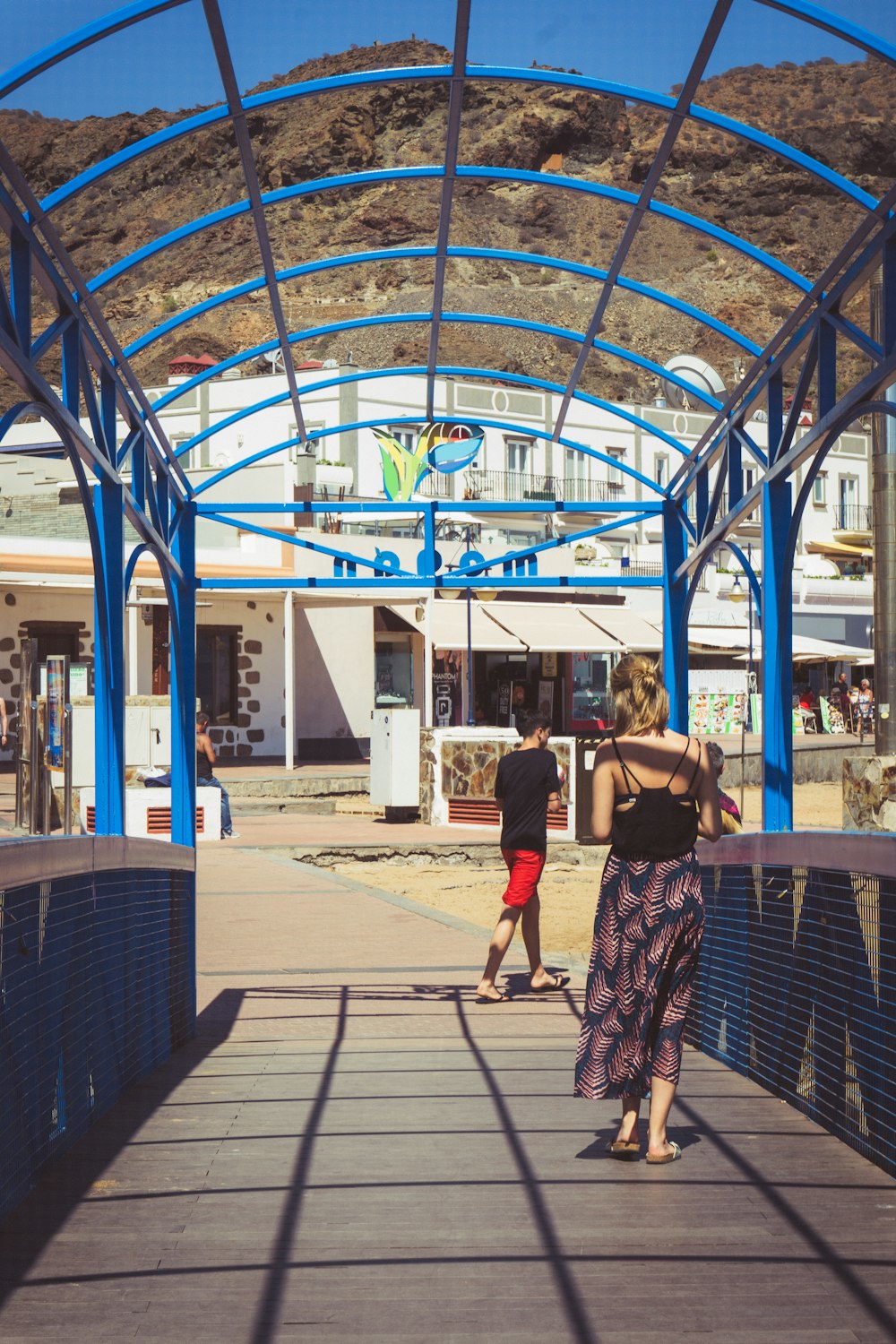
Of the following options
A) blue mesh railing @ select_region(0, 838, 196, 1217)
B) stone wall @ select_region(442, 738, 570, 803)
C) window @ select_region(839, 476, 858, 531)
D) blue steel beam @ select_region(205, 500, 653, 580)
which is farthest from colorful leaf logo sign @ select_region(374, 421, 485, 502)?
window @ select_region(839, 476, 858, 531)

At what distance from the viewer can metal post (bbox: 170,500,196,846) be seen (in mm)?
8648

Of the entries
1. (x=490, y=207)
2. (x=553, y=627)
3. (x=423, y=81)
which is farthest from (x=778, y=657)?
(x=490, y=207)

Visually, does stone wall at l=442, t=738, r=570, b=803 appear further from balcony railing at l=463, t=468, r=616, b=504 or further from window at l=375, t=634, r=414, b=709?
balcony railing at l=463, t=468, r=616, b=504

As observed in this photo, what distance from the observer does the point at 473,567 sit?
9.70m

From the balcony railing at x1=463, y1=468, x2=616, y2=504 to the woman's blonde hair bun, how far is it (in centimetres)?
4195

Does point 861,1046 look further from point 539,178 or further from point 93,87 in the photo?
point 93,87

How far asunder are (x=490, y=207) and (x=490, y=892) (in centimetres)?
12715

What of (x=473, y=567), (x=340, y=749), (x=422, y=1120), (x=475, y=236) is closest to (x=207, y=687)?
(x=340, y=749)

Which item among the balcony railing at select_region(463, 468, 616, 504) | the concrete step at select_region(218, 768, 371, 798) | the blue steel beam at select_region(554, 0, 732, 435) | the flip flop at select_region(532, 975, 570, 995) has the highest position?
the balcony railing at select_region(463, 468, 616, 504)

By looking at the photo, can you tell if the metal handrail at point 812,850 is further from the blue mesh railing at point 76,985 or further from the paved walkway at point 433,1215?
the blue mesh railing at point 76,985

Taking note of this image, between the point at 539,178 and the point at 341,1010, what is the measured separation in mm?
4174

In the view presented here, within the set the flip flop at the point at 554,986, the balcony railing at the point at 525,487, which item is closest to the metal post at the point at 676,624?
A: the flip flop at the point at 554,986

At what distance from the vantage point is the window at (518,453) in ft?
170

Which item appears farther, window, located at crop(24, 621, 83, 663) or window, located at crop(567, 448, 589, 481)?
window, located at crop(567, 448, 589, 481)
